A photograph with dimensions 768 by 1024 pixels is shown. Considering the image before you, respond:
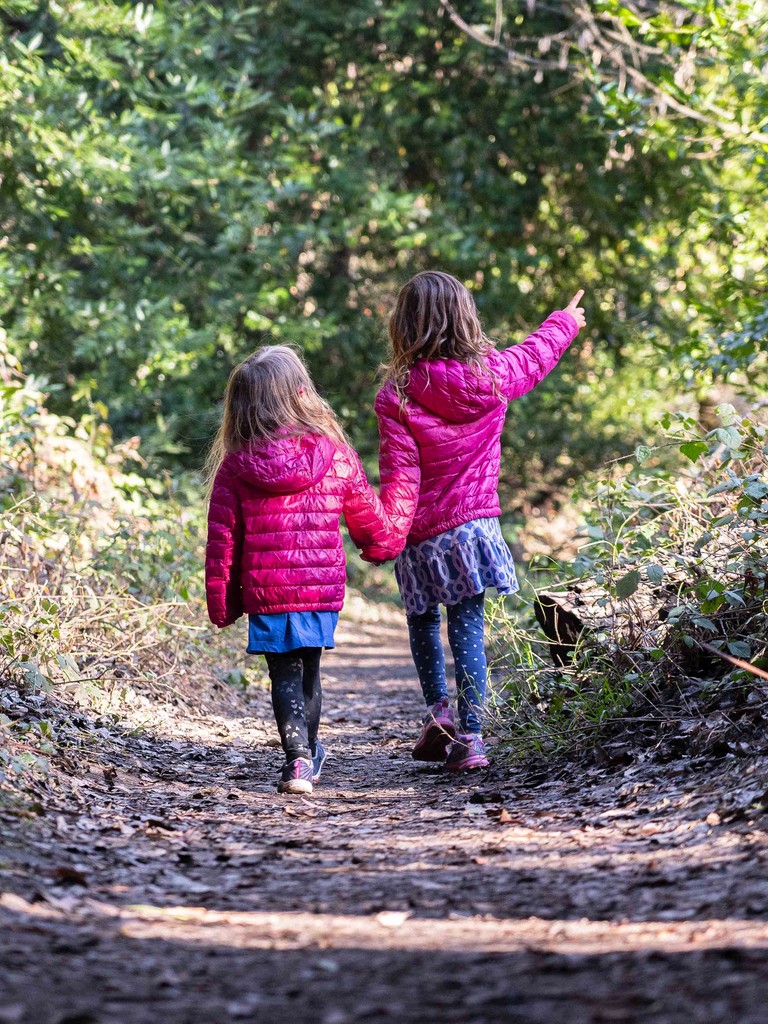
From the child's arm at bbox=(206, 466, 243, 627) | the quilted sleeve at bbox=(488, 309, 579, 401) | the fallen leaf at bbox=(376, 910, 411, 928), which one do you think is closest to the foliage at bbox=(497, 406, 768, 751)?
the quilted sleeve at bbox=(488, 309, 579, 401)

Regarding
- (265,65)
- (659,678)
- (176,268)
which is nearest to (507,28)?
(265,65)

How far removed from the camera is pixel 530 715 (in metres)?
4.89

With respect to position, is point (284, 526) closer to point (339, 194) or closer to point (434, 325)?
point (434, 325)

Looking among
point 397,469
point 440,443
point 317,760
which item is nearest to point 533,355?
point 440,443

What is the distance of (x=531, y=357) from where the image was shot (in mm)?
5027

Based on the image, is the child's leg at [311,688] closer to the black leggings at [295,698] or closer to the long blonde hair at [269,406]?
the black leggings at [295,698]

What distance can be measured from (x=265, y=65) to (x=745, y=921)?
11.5 metres

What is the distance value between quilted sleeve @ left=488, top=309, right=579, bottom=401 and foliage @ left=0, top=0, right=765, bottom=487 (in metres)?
2.96

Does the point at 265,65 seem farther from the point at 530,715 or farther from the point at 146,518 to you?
the point at 530,715

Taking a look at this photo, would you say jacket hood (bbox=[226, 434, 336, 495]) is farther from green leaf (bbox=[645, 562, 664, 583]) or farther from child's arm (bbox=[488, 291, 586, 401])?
green leaf (bbox=[645, 562, 664, 583])

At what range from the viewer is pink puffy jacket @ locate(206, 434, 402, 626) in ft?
→ 15.0

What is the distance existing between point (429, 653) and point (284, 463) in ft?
3.51

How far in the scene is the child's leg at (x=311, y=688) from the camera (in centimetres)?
473

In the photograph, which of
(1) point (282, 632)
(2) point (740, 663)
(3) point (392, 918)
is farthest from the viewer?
(1) point (282, 632)
